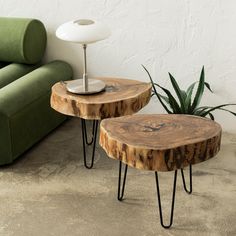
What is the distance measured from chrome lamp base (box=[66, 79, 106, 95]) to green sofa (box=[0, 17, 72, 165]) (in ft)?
0.92

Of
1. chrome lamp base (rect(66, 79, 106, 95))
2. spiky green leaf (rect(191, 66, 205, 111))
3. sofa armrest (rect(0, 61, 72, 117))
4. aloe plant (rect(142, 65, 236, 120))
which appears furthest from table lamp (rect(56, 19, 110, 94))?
spiky green leaf (rect(191, 66, 205, 111))

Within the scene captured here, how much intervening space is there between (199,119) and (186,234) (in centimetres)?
46

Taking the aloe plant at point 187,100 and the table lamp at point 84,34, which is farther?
the aloe plant at point 187,100

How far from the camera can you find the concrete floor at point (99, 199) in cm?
218

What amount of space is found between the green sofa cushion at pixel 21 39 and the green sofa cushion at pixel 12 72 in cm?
4

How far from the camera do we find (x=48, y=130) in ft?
9.76

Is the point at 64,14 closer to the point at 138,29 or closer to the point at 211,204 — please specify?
the point at 138,29

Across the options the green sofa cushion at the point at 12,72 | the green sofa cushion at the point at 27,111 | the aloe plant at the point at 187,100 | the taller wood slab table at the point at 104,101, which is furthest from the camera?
the green sofa cushion at the point at 12,72

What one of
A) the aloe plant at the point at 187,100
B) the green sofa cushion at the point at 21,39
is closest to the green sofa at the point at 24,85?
the green sofa cushion at the point at 21,39

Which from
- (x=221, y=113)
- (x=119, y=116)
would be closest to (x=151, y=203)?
(x=119, y=116)

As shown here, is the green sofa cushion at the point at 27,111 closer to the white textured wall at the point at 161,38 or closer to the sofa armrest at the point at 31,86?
the sofa armrest at the point at 31,86

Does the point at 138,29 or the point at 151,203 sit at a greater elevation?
the point at 138,29

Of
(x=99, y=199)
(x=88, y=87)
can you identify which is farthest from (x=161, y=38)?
(x=99, y=199)

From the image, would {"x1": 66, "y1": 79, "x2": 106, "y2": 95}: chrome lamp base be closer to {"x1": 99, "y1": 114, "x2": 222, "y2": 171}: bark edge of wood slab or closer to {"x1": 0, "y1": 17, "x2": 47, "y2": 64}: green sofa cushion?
{"x1": 99, "y1": 114, "x2": 222, "y2": 171}: bark edge of wood slab
